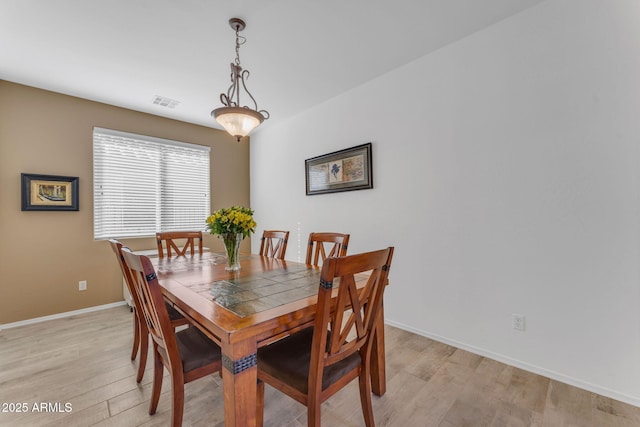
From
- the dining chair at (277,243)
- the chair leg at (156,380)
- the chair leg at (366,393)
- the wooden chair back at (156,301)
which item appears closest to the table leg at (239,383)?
the wooden chair back at (156,301)

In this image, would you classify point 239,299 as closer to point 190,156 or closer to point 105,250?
point 105,250

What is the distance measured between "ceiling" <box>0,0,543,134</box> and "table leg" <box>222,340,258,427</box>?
2.21 metres

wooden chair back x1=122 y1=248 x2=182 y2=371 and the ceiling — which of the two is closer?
wooden chair back x1=122 y1=248 x2=182 y2=371

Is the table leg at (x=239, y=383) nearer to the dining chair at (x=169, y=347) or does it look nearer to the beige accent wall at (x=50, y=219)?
the dining chair at (x=169, y=347)

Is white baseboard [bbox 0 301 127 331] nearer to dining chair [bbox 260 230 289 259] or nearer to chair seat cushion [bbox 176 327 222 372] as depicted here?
dining chair [bbox 260 230 289 259]

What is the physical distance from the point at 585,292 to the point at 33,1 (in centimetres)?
422

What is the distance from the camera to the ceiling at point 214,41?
1.97m

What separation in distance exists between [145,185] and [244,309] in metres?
3.44

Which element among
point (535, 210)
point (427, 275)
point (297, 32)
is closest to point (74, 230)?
point (297, 32)

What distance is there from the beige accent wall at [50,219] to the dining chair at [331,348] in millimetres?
3199

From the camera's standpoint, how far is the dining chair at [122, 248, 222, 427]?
1188mm

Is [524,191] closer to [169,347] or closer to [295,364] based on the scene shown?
[295,364]

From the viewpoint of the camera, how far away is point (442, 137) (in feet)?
8.04

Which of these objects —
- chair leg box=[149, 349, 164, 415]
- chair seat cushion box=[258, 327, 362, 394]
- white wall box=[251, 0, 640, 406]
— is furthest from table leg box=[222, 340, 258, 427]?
white wall box=[251, 0, 640, 406]
